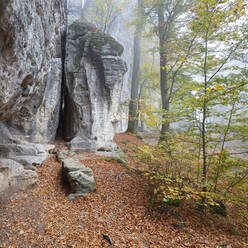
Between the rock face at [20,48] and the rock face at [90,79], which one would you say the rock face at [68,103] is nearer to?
the rock face at [90,79]

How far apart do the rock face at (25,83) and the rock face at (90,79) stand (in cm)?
104

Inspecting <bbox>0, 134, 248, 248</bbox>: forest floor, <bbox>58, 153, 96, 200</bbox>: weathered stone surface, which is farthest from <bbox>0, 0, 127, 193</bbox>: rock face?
<bbox>0, 134, 248, 248</bbox>: forest floor

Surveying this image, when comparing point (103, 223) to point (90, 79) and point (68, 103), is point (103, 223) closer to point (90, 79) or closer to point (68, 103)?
point (90, 79)

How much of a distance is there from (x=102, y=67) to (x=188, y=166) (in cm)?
690

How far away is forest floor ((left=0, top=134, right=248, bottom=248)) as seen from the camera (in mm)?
3340

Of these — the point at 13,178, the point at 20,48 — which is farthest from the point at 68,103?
the point at 20,48

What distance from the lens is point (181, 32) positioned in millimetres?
9133

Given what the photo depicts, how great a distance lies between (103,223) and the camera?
12.9 feet

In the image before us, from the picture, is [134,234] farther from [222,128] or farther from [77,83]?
Answer: [77,83]

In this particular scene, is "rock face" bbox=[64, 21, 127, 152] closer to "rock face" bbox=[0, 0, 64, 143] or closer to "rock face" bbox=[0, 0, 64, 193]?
"rock face" bbox=[0, 0, 64, 193]

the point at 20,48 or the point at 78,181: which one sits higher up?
the point at 20,48

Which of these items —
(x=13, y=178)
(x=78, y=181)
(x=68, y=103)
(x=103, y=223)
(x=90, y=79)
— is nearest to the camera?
(x=103, y=223)

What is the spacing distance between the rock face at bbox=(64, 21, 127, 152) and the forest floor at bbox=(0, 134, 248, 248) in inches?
156

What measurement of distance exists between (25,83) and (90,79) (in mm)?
5133
